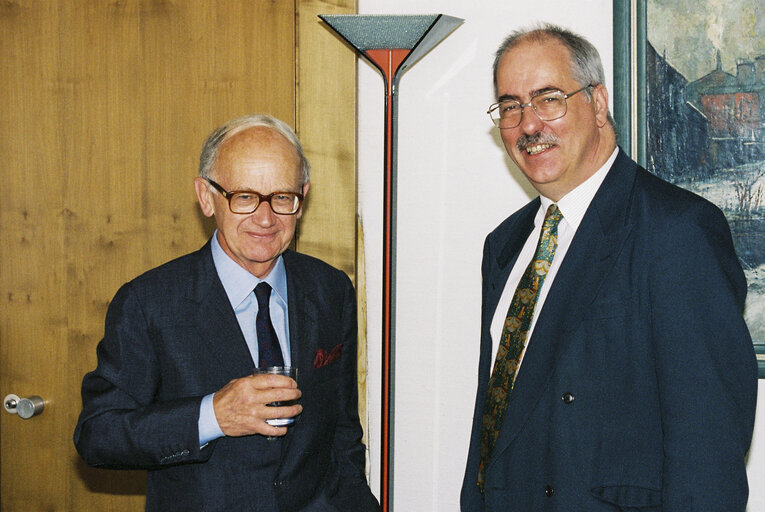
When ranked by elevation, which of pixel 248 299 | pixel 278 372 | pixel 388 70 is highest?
pixel 388 70

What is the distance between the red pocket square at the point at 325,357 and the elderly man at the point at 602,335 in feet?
1.26

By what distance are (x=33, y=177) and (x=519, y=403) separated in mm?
1722

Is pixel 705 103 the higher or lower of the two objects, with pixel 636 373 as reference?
higher

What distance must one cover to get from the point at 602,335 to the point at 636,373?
0.10 metres

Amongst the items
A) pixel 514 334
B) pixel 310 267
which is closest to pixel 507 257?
pixel 514 334

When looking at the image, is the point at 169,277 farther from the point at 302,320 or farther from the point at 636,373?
the point at 636,373

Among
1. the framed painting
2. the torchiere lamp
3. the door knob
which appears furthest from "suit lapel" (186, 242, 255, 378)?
the framed painting

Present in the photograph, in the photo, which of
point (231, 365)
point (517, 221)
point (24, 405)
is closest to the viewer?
point (231, 365)

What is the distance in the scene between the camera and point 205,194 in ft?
5.65

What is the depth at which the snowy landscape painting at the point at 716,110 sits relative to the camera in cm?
214

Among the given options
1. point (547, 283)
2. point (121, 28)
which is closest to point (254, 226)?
point (547, 283)

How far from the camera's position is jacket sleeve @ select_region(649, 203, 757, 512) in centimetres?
135

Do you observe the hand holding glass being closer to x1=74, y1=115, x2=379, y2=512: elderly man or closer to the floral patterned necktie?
x1=74, y1=115, x2=379, y2=512: elderly man

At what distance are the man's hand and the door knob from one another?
1.11 metres
